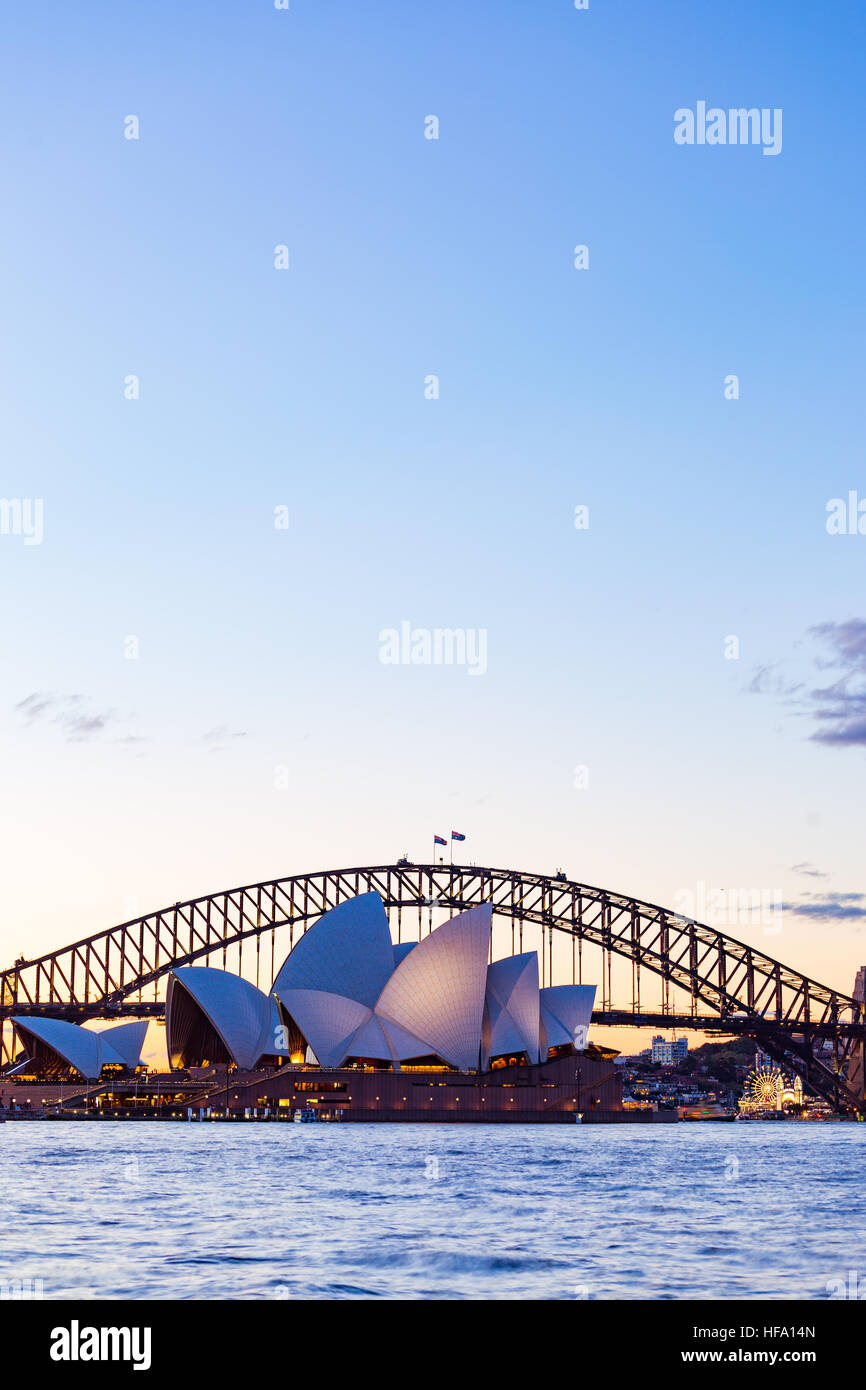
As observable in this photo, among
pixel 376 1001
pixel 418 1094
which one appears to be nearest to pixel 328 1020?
pixel 376 1001

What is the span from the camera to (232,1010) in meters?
130

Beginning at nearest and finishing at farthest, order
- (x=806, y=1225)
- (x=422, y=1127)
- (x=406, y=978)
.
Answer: (x=806, y=1225) → (x=422, y=1127) → (x=406, y=978)

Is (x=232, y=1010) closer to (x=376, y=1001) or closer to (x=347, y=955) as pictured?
(x=347, y=955)

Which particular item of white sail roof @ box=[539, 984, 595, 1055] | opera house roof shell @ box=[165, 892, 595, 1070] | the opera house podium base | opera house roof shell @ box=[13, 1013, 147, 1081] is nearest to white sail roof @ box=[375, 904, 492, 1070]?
opera house roof shell @ box=[165, 892, 595, 1070]

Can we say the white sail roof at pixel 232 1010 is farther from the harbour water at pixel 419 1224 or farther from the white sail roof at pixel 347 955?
the harbour water at pixel 419 1224

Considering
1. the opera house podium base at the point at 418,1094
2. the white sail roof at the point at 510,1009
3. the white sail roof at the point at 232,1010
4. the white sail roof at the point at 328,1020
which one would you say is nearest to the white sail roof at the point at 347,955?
the white sail roof at the point at 328,1020

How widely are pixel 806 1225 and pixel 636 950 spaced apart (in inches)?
4583

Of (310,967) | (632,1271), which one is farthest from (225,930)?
(632,1271)

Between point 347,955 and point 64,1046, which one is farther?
point 64,1046

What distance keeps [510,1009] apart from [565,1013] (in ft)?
41.0
